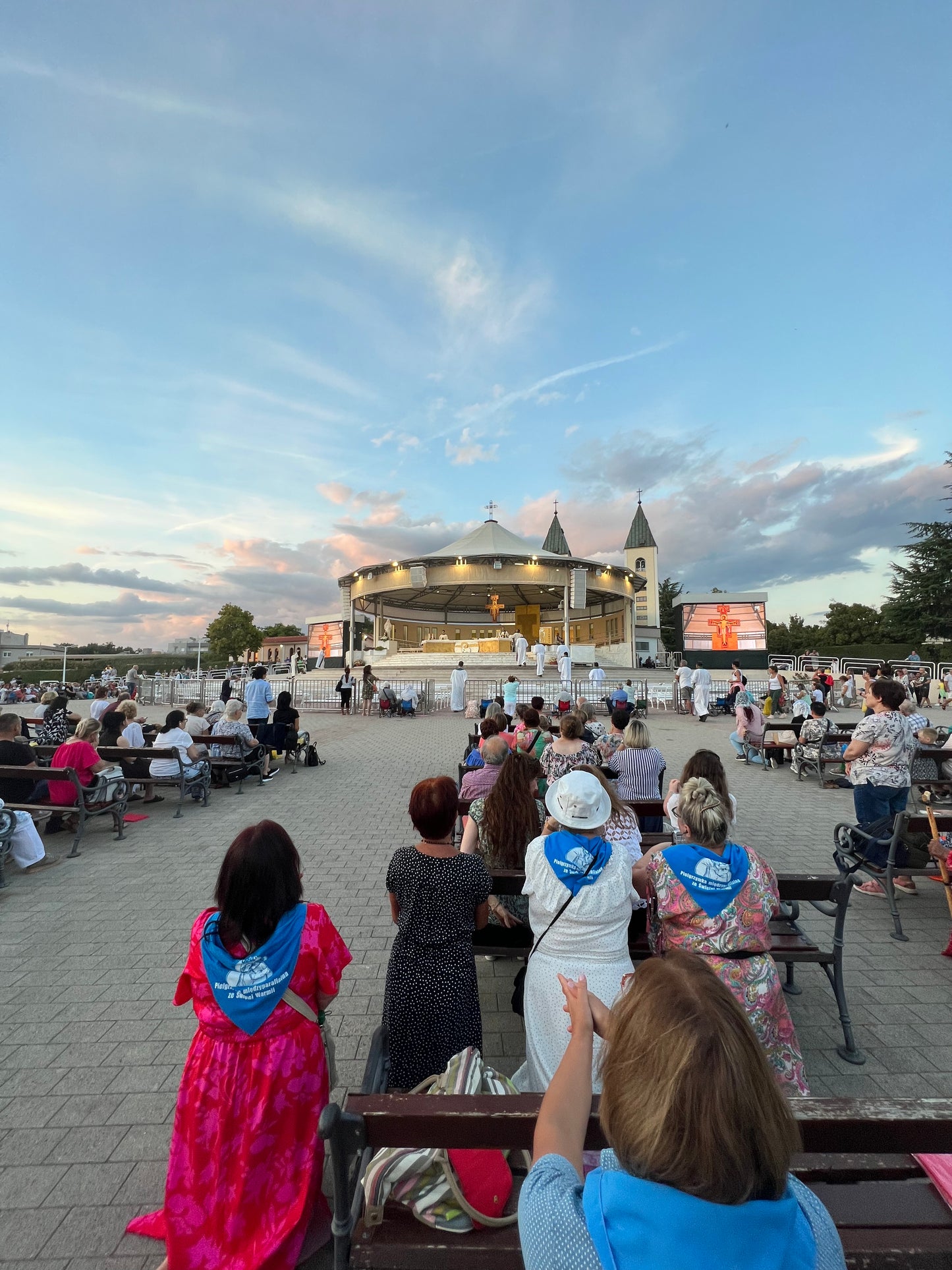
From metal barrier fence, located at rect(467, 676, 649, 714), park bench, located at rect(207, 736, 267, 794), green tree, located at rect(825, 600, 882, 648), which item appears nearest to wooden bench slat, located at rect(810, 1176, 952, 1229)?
park bench, located at rect(207, 736, 267, 794)

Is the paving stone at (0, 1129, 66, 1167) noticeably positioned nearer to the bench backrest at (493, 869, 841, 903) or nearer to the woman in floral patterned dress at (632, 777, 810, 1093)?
the bench backrest at (493, 869, 841, 903)

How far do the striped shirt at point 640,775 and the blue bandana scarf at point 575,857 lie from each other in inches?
127

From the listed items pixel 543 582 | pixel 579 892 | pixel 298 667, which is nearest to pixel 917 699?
pixel 543 582

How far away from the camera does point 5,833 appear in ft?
16.8

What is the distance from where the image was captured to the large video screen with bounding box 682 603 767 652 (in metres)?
35.1

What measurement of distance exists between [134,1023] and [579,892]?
8.52ft

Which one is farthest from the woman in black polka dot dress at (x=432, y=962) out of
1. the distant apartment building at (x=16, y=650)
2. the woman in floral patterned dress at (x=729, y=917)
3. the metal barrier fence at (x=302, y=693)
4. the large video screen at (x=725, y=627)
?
the distant apartment building at (x=16, y=650)

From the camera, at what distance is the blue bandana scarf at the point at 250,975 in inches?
74.9

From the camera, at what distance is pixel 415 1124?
4.53 feet

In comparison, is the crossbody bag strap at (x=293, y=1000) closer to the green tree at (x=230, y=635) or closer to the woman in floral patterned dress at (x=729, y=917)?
the woman in floral patterned dress at (x=729, y=917)

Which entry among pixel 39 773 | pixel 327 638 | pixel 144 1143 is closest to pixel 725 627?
pixel 327 638

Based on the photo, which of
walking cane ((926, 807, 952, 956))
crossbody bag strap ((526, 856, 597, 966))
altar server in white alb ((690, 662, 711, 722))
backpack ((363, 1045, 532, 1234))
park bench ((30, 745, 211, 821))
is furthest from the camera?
altar server in white alb ((690, 662, 711, 722))

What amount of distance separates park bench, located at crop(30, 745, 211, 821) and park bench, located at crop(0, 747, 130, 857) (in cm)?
67

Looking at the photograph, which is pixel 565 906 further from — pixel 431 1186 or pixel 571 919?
pixel 431 1186
